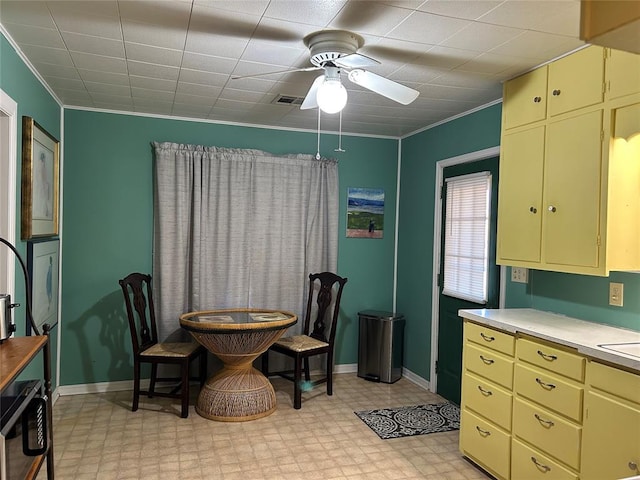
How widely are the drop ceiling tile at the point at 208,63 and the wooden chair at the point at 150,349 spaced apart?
1.75m

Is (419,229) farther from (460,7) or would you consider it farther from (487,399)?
(460,7)

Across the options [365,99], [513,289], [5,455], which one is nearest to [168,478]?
[5,455]

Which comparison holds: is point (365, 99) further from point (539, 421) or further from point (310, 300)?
point (539, 421)

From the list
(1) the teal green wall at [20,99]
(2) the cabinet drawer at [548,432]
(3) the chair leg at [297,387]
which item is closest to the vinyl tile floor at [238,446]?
(3) the chair leg at [297,387]

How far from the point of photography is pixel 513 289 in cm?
346

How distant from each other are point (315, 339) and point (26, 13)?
3.15 m

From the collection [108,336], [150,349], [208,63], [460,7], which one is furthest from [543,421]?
[108,336]

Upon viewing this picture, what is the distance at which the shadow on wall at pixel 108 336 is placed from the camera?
4.28 meters

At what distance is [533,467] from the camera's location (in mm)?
2562

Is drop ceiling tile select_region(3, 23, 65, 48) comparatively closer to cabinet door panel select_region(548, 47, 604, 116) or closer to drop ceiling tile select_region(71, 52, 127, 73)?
drop ceiling tile select_region(71, 52, 127, 73)

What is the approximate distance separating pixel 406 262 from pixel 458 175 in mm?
1158

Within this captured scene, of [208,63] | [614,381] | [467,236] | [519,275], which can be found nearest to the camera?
[614,381]

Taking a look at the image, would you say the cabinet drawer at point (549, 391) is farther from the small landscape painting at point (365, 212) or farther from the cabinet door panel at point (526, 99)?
the small landscape painting at point (365, 212)

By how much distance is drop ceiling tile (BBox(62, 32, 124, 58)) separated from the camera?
2604 mm
